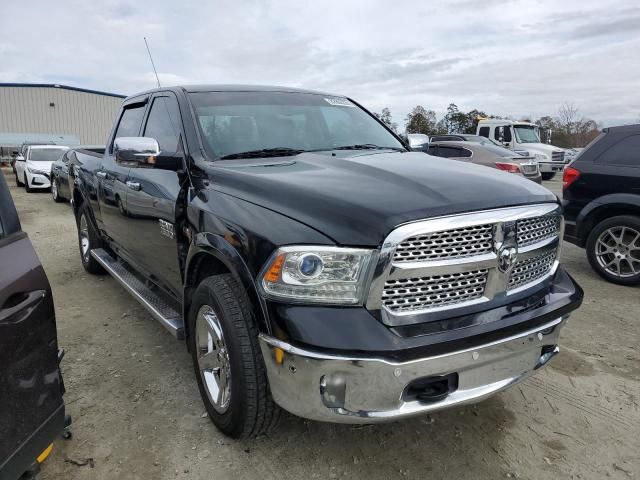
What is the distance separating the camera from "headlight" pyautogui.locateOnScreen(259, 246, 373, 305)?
2.03 metres

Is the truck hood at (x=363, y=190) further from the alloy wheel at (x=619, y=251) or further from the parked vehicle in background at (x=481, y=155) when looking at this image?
the parked vehicle in background at (x=481, y=155)

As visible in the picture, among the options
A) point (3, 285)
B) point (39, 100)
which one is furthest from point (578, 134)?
point (3, 285)

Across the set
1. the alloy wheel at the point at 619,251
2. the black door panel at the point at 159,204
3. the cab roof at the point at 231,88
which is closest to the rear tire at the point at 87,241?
the black door panel at the point at 159,204

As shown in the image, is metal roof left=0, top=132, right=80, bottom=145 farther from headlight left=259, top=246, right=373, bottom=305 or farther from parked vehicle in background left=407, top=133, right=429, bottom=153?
headlight left=259, top=246, right=373, bottom=305

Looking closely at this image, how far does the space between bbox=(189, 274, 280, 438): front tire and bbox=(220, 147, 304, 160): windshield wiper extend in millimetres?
850

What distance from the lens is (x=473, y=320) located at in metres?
2.18

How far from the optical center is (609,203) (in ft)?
18.3

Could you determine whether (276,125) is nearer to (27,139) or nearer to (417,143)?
(417,143)

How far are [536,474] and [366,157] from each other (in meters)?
1.94

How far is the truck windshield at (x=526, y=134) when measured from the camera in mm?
21266

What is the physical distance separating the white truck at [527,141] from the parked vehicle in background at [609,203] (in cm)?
1449

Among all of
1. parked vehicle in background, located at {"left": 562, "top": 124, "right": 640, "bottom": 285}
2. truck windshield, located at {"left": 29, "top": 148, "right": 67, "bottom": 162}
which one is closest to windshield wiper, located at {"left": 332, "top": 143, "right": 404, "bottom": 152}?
parked vehicle in background, located at {"left": 562, "top": 124, "right": 640, "bottom": 285}

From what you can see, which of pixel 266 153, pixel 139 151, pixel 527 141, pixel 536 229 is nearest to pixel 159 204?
pixel 139 151

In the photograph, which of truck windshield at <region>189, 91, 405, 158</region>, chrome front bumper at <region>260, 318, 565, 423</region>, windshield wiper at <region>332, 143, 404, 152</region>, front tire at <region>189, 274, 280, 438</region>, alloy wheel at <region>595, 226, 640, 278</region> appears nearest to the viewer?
chrome front bumper at <region>260, 318, 565, 423</region>
